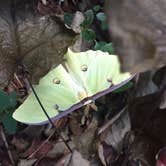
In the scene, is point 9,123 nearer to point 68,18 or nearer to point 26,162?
point 26,162

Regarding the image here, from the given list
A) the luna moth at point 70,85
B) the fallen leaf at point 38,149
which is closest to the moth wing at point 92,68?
the luna moth at point 70,85

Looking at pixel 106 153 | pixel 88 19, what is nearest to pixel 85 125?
pixel 106 153

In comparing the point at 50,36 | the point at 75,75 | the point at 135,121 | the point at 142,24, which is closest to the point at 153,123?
the point at 135,121

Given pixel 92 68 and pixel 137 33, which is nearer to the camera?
pixel 137 33

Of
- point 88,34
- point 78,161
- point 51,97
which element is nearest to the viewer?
point 51,97

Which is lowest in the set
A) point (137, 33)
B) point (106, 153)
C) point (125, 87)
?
point (106, 153)

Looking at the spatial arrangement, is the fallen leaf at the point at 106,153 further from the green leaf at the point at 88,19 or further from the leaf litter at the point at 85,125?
the green leaf at the point at 88,19
